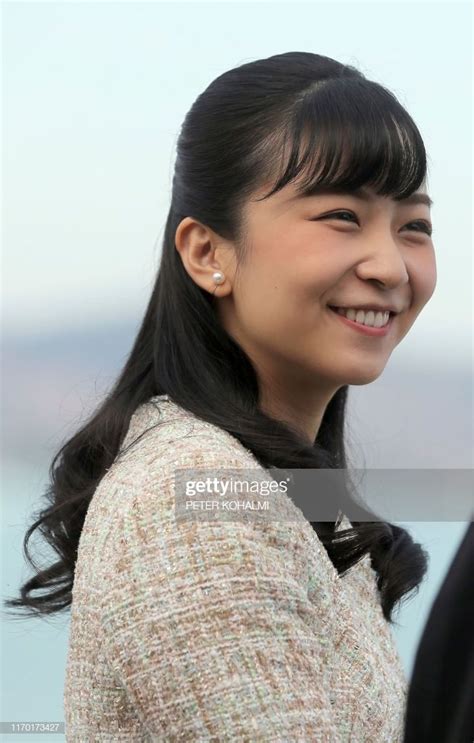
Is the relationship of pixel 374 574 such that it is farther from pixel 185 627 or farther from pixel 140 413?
pixel 185 627

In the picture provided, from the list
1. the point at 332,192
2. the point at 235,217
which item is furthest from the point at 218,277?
the point at 332,192

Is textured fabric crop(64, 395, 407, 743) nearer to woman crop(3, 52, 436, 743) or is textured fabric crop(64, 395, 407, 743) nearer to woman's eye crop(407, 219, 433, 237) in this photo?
woman crop(3, 52, 436, 743)

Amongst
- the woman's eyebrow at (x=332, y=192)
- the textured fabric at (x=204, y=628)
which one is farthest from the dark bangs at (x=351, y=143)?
the textured fabric at (x=204, y=628)

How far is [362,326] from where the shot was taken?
161cm

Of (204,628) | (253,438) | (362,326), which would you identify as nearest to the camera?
(204,628)

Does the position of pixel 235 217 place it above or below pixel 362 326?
above

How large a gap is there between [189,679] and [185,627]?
0.18 ft

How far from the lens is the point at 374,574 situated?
1.78 metres

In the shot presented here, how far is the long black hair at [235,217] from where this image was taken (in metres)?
1.56

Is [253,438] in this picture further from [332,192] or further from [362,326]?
[332,192]

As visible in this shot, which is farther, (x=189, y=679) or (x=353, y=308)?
(x=353, y=308)

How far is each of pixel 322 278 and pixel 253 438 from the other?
23 cm

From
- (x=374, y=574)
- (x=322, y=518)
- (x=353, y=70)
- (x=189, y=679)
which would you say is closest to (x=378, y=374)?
(x=322, y=518)

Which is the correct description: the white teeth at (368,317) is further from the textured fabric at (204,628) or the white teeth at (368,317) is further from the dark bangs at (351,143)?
the textured fabric at (204,628)
